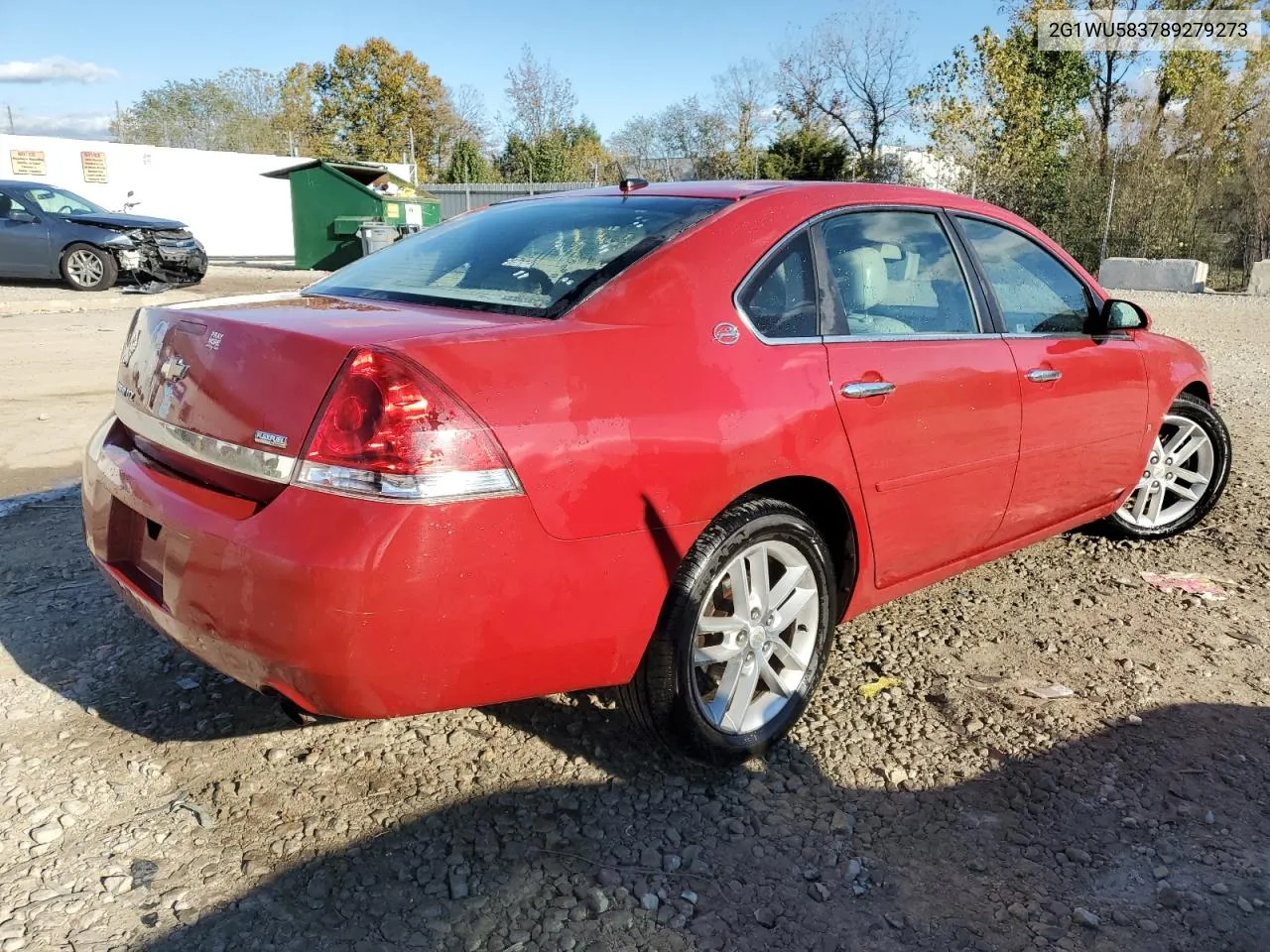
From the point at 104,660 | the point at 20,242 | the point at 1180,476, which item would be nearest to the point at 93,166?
the point at 20,242

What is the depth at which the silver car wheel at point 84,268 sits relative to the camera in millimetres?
15047

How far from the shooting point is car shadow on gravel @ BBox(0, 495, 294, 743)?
9.53ft

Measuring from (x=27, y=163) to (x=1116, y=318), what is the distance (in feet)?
104

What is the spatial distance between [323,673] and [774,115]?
114 ft

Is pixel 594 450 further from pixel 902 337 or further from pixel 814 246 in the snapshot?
pixel 902 337

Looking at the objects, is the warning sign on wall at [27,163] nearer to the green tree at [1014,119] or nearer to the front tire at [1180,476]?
the green tree at [1014,119]

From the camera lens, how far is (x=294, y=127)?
54.6 meters

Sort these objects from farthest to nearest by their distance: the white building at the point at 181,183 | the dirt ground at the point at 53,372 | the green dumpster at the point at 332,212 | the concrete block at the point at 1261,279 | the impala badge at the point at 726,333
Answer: the white building at the point at 181,183 → the green dumpster at the point at 332,212 → the concrete block at the point at 1261,279 → the dirt ground at the point at 53,372 → the impala badge at the point at 726,333

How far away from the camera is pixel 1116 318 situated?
3.92m

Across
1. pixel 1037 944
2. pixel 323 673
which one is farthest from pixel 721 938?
pixel 323 673

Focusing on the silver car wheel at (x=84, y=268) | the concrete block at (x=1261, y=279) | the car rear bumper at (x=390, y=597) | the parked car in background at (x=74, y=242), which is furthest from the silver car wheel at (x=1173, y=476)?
the concrete block at (x=1261, y=279)

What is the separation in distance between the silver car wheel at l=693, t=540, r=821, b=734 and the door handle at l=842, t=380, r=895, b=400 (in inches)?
18.9

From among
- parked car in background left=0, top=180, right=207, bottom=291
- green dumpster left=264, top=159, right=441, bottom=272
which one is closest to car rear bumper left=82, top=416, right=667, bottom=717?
parked car in background left=0, top=180, right=207, bottom=291

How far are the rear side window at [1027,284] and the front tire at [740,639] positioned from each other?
1382 millimetres
